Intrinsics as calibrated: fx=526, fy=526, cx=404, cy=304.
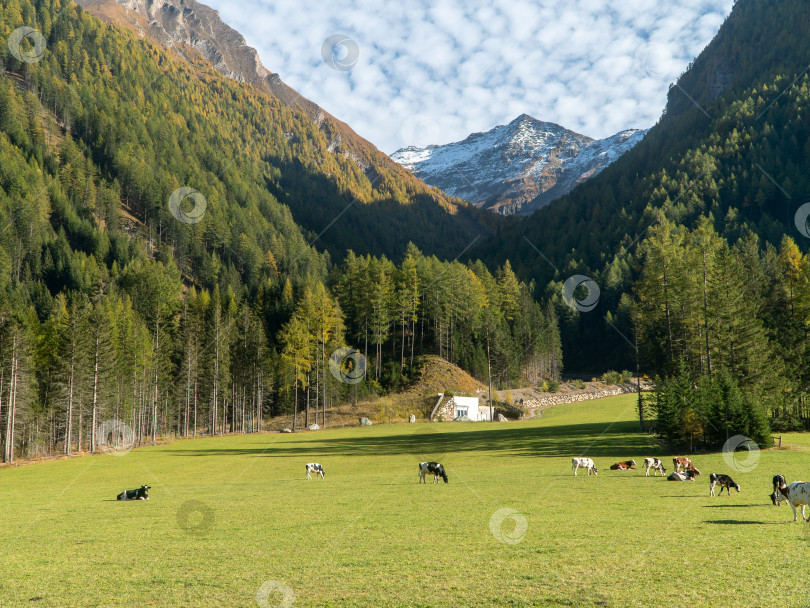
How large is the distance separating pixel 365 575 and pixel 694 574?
610 cm

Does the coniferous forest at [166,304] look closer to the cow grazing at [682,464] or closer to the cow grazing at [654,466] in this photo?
the cow grazing at [654,466]

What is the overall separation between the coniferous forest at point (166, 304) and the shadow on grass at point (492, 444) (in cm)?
1958

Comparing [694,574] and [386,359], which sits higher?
[386,359]

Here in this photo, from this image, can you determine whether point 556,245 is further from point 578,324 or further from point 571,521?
point 571,521

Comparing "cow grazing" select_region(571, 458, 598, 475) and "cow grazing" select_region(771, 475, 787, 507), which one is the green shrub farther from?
"cow grazing" select_region(771, 475, 787, 507)

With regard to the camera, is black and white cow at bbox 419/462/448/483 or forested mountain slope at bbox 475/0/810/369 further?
forested mountain slope at bbox 475/0/810/369

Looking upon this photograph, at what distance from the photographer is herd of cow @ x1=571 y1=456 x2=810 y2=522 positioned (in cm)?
1407

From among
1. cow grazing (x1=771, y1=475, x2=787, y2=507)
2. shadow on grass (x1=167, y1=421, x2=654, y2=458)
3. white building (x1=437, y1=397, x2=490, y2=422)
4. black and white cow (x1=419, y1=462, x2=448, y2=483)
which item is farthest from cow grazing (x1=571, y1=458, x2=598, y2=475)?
white building (x1=437, y1=397, x2=490, y2=422)

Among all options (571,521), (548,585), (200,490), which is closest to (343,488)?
(200,490)

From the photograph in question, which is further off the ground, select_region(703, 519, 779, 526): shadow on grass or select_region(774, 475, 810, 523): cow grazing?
select_region(774, 475, 810, 523): cow grazing

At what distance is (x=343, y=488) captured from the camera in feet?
83.3

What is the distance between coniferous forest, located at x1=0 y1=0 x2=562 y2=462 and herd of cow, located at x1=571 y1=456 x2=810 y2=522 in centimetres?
4873

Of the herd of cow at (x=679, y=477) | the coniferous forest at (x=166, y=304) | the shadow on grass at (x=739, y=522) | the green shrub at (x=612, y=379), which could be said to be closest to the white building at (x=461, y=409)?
the coniferous forest at (x=166, y=304)

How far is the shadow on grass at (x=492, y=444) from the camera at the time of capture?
41344 millimetres
